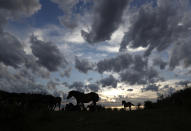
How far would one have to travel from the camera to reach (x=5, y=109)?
1320 cm

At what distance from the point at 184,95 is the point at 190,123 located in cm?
1101

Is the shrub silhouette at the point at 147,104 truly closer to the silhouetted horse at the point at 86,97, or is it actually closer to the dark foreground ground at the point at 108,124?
the silhouetted horse at the point at 86,97

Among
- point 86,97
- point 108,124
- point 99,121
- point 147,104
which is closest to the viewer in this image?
point 108,124

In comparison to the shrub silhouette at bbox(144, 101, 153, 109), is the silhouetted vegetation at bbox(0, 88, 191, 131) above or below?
below

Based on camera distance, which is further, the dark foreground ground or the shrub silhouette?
the shrub silhouette

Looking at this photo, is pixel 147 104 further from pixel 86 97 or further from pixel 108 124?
pixel 108 124

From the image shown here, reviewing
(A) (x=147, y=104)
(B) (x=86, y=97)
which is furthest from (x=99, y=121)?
(A) (x=147, y=104)

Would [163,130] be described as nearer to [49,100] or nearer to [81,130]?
[81,130]

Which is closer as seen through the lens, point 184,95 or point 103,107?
point 184,95

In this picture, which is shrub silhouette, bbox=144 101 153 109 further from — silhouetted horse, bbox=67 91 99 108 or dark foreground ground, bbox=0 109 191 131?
dark foreground ground, bbox=0 109 191 131

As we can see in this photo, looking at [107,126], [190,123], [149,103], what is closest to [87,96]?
[149,103]

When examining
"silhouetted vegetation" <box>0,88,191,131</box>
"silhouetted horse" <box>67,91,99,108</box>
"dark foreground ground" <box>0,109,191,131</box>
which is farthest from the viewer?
"silhouetted horse" <box>67,91,99,108</box>

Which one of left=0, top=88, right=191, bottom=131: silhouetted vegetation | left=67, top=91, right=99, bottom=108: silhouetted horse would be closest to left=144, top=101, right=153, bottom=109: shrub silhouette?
left=0, top=88, right=191, bottom=131: silhouetted vegetation

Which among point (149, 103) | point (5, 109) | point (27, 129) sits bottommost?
point (27, 129)
